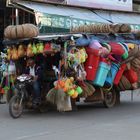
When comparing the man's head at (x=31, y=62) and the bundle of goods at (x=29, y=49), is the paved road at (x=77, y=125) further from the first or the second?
the bundle of goods at (x=29, y=49)

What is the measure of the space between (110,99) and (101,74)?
1.67 meters

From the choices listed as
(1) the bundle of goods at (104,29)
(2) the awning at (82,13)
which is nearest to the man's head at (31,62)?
(1) the bundle of goods at (104,29)

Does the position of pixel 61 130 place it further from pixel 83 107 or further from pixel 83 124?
pixel 83 107

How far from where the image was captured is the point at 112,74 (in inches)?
515

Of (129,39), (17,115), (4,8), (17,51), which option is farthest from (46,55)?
(4,8)

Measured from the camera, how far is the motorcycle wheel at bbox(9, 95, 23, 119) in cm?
1172

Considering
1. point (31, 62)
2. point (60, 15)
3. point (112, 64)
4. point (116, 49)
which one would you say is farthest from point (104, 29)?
point (60, 15)

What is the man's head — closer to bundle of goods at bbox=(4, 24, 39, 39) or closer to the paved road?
bundle of goods at bbox=(4, 24, 39, 39)

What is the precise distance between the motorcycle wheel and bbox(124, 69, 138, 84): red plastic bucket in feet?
11.3

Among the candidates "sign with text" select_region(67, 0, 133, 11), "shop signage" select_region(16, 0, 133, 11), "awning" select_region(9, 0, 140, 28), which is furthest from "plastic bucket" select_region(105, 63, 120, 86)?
"sign with text" select_region(67, 0, 133, 11)

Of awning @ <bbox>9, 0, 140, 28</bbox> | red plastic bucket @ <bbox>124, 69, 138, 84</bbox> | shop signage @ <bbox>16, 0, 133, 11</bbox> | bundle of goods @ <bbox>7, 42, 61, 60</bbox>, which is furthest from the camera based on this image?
shop signage @ <bbox>16, 0, 133, 11</bbox>

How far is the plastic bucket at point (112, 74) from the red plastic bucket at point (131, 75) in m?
0.71

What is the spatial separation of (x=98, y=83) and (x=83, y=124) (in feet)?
6.09

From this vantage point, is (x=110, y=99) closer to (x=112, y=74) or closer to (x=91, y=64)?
(x=112, y=74)
